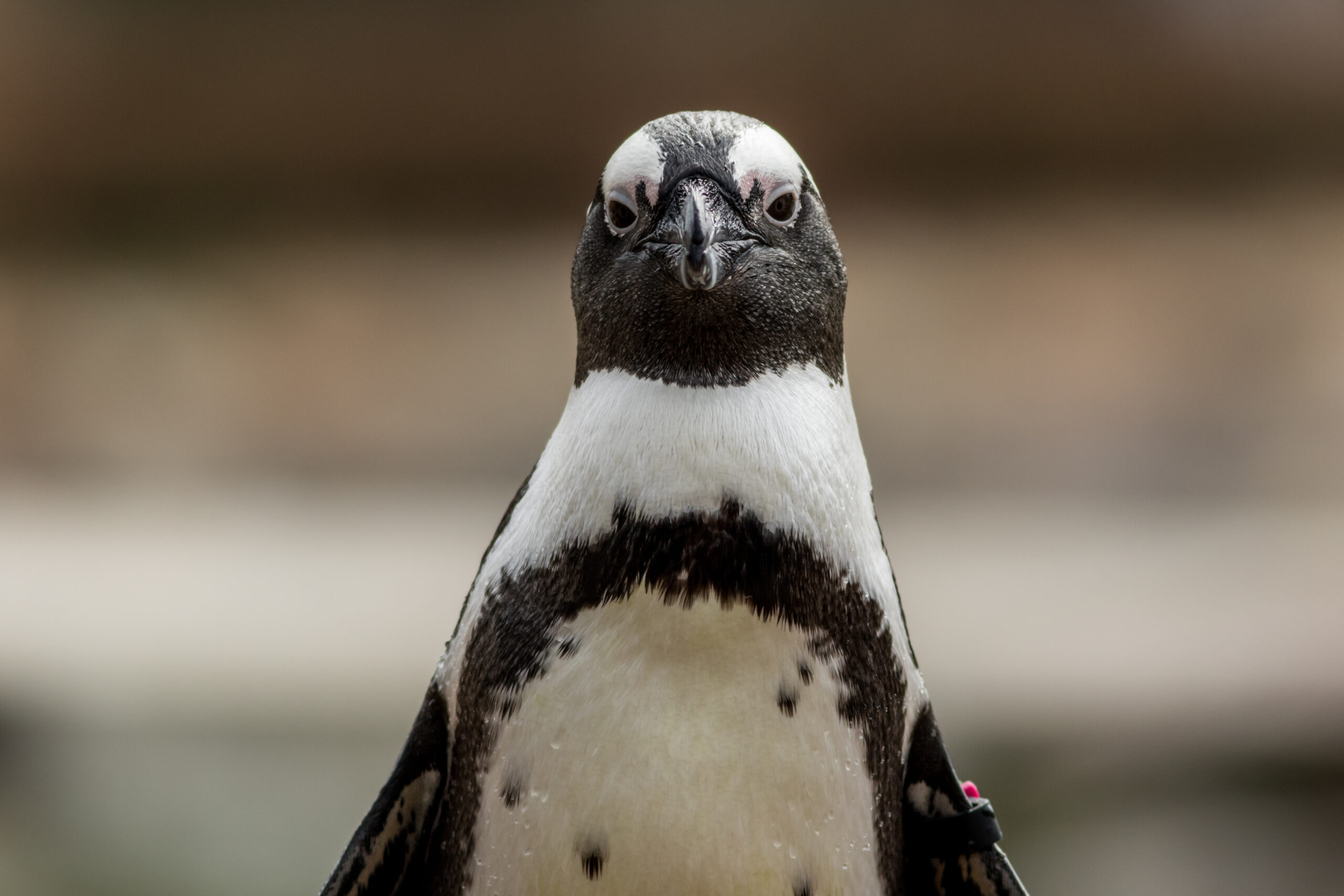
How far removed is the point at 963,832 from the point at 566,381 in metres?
1.61

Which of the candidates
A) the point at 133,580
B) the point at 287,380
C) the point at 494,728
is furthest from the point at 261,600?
the point at 494,728

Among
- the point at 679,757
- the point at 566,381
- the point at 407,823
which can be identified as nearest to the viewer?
the point at 679,757

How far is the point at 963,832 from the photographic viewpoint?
2.18 ft

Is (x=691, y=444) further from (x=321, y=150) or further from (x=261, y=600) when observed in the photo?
(x=321, y=150)

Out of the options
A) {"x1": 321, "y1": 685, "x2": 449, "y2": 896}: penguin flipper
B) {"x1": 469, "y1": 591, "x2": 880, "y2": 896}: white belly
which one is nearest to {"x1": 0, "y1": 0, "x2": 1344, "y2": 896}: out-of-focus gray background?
{"x1": 321, "y1": 685, "x2": 449, "y2": 896}: penguin flipper

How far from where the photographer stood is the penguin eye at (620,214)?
2.12ft

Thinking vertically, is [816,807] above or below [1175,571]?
below

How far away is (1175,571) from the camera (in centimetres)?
207

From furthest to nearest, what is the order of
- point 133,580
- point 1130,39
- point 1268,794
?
point 133,580 → point 1130,39 → point 1268,794

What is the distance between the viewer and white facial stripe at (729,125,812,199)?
25.2 inches

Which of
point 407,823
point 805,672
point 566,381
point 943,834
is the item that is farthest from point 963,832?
point 566,381

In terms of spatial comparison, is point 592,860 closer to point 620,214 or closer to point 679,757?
point 679,757

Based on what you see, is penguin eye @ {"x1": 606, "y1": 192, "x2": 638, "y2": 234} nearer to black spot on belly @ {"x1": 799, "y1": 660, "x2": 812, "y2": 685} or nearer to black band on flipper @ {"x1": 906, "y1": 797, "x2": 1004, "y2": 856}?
black spot on belly @ {"x1": 799, "y1": 660, "x2": 812, "y2": 685}

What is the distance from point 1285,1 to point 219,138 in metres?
2.01
